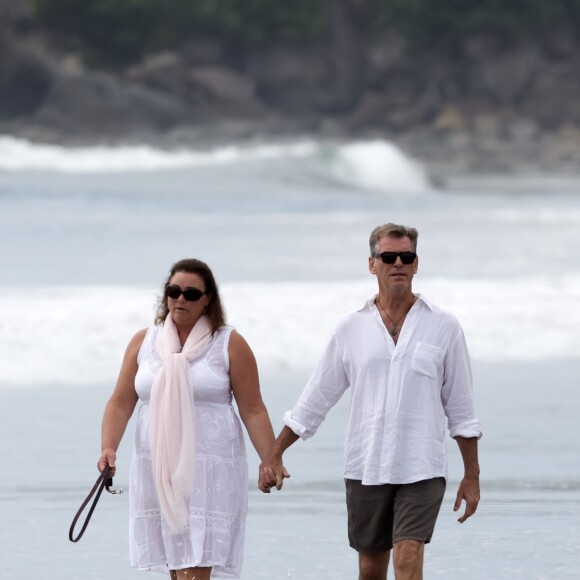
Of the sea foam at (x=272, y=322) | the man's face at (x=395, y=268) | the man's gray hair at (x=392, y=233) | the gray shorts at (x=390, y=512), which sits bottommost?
the gray shorts at (x=390, y=512)

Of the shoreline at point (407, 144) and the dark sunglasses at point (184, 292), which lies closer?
the dark sunglasses at point (184, 292)

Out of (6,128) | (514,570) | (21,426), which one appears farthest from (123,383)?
(6,128)

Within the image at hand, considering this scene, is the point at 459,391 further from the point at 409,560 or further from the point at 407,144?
the point at 407,144

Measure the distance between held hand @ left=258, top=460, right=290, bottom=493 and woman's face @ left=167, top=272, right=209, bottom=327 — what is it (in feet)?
1.28

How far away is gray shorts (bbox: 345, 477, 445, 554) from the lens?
12.7ft

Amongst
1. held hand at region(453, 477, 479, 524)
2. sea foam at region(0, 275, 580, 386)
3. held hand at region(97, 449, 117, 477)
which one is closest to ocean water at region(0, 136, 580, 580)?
sea foam at region(0, 275, 580, 386)

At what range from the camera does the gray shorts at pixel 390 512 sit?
3.88m

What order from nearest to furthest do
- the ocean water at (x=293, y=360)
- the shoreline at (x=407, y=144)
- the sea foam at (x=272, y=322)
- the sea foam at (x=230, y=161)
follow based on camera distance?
the ocean water at (x=293, y=360)
the sea foam at (x=272, y=322)
the sea foam at (x=230, y=161)
the shoreline at (x=407, y=144)

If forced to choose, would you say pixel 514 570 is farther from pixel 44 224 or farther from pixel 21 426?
pixel 44 224

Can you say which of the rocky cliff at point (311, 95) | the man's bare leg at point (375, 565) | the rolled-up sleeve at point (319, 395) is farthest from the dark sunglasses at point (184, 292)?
the rocky cliff at point (311, 95)

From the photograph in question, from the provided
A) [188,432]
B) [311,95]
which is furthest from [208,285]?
[311,95]

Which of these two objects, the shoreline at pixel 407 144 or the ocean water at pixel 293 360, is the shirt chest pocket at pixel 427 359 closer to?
the ocean water at pixel 293 360

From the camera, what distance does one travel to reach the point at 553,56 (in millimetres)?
80312

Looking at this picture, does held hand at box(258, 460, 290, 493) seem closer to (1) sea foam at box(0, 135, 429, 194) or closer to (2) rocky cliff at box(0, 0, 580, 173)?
(1) sea foam at box(0, 135, 429, 194)
